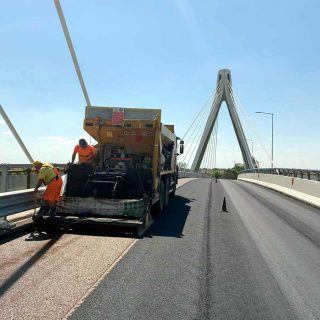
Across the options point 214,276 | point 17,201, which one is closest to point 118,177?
point 17,201

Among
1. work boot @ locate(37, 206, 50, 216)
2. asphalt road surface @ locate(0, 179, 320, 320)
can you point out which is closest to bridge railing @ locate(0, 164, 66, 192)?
work boot @ locate(37, 206, 50, 216)

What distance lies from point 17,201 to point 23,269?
10.5 ft

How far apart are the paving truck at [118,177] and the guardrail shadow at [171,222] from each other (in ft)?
0.81

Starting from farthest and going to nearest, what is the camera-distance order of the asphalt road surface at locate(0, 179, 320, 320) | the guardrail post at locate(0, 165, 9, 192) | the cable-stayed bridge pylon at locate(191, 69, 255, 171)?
the cable-stayed bridge pylon at locate(191, 69, 255, 171) < the guardrail post at locate(0, 165, 9, 192) < the asphalt road surface at locate(0, 179, 320, 320)

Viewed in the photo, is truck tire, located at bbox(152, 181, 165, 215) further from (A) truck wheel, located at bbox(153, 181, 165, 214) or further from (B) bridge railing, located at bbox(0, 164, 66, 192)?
(B) bridge railing, located at bbox(0, 164, 66, 192)

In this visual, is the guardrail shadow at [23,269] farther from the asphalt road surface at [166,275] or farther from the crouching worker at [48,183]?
the crouching worker at [48,183]

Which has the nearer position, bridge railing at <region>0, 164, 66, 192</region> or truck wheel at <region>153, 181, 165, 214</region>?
bridge railing at <region>0, 164, 66, 192</region>

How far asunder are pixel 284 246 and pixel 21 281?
5.12 m

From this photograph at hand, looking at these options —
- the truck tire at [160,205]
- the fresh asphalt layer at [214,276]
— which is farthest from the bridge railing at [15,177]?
the fresh asphalt layer at [214,276]

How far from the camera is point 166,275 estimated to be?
6281 millimetres

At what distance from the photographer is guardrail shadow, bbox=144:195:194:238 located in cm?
978

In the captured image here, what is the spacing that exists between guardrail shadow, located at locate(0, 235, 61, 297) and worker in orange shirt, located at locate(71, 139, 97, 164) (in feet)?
14.1

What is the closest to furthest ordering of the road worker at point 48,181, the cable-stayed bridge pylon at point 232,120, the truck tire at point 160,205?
1. the road worker at point 48,181
2. the truck tire at point 160,205
3. the cable-stayed bridge pylon at point 232,120

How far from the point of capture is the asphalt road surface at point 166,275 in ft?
16.0
